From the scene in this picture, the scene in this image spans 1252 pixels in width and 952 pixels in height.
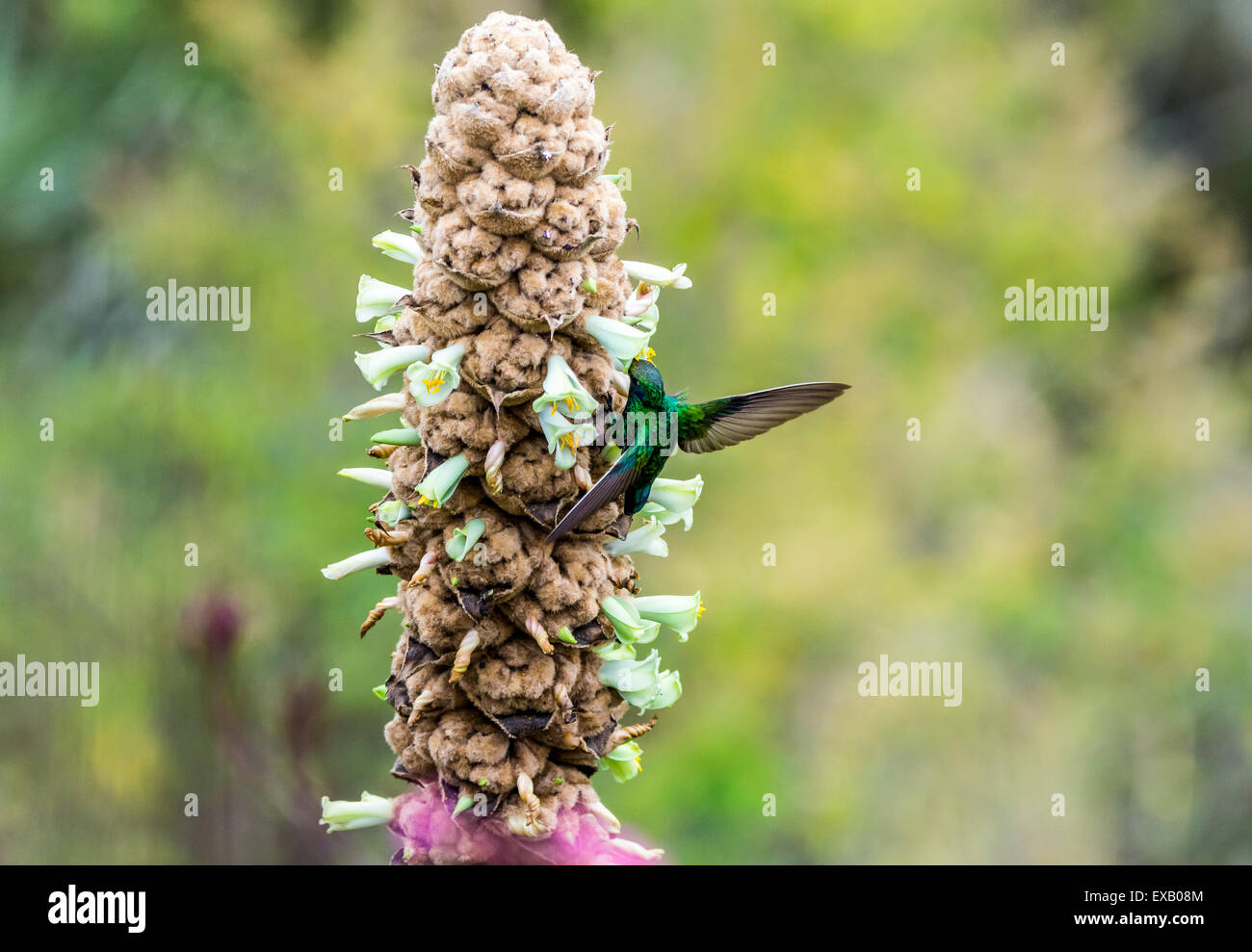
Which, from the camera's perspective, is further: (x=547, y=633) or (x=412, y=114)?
(x=412, y=114)

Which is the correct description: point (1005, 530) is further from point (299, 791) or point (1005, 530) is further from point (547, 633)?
point (547, 633)

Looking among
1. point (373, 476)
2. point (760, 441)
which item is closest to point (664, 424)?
point (373, 476)

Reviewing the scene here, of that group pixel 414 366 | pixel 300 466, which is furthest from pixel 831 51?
pixel 414 366

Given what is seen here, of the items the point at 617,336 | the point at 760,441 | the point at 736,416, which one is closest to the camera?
the point at 617,336

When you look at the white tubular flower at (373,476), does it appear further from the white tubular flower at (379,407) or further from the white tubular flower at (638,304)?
the white tubular flower at (638,304)

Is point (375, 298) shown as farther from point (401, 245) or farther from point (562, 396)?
point (562, 396)

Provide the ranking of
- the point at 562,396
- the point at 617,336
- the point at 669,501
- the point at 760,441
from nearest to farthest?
the point at 562,396 → the point at 617,336 → the point at 669,501 → the point at 760,441

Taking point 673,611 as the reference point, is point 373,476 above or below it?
above

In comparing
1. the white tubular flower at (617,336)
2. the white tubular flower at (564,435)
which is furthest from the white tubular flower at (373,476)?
the white tubular flower at (617,336)
